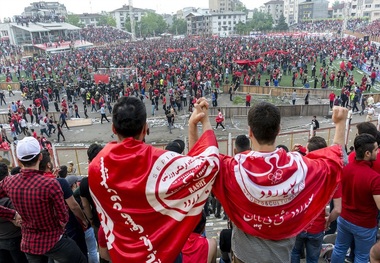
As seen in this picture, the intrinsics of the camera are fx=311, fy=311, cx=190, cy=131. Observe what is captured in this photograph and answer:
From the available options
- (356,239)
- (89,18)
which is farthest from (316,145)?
(89,18)

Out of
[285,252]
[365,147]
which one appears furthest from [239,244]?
[365,147]

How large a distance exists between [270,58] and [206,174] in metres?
36.1

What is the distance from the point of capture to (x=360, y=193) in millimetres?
3033

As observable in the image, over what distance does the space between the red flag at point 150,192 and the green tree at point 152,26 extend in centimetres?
10426

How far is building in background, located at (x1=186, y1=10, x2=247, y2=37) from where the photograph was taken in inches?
3885

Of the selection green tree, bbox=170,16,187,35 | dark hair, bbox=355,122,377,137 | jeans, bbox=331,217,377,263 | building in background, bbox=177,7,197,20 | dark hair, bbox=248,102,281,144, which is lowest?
jeans, bbox=331,217,377,263

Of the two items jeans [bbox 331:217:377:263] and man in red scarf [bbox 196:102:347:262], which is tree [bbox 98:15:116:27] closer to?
jeans [bbox 331:217:377:263]

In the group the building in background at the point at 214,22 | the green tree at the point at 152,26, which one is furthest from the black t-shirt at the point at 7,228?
the green tree at the point at 152,26

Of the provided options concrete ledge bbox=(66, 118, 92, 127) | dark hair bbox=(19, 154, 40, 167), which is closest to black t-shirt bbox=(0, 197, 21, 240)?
dark hair bbox=(19, 154, 40, 167)

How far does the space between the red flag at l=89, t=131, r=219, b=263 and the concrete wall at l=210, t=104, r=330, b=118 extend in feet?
57.9

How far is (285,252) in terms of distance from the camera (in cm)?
204

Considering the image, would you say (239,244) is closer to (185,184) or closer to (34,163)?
(185,184)

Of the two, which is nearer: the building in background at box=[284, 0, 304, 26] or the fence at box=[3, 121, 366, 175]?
the fence at box=[3, 121, 366, 175]

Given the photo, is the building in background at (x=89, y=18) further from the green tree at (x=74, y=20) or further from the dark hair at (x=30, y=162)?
the dark hair at (x=30, y=162)
